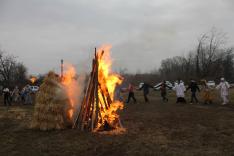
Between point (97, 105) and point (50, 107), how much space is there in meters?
1.82

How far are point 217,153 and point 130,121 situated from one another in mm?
5905

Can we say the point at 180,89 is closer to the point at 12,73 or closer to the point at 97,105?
the point at 97,105

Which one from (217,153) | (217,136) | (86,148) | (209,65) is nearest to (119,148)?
(86,148)

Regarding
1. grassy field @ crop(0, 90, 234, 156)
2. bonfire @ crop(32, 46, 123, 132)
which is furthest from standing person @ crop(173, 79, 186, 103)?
bonfire @ crop(32, 46, 123, 132)

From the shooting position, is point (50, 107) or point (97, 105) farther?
point (50, 107)

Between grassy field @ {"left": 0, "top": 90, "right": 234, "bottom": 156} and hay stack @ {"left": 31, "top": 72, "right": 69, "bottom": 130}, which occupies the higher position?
hay stack @ {"left": 31, "top": 72, "right": 69, "bottom": 130}

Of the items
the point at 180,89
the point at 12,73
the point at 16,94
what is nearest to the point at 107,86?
the point at 180,89

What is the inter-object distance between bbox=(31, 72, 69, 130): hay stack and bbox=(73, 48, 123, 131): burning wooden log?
0.65 m

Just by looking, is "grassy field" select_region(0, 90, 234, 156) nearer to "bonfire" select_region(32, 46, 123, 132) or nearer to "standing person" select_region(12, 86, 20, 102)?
"bonfire" select_region(32, 46, 123, 132)

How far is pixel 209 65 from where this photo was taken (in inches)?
2778

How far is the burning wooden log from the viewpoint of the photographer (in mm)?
11492

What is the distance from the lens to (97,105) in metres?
11.4

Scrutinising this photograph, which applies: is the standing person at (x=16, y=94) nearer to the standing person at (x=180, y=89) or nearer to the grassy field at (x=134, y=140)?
A: the standing person at (x=180, y=89)

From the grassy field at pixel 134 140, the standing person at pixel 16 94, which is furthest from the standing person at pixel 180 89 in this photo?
the standing person at pixel 16 94
